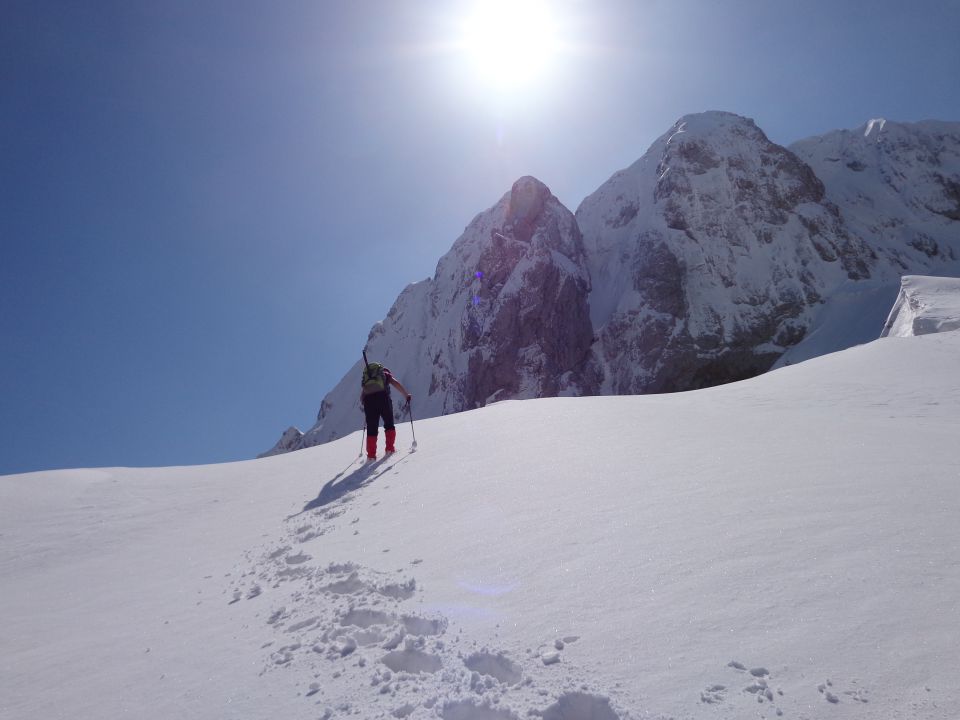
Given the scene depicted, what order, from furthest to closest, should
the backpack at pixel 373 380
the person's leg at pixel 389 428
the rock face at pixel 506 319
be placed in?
the rock face at pixel 506 319 → the backpack at pixel 373 380 → the person's leg at pixel 389 428

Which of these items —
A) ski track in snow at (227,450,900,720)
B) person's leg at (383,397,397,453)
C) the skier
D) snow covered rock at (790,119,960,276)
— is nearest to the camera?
ski track in snow at (227,450,900,720)

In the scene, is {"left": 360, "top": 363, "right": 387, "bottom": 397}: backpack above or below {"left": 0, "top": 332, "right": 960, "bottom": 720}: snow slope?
above

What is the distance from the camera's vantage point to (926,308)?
642 inches

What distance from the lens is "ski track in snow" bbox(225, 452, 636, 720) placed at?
2.51m

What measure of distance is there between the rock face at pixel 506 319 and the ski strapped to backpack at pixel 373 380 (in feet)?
169

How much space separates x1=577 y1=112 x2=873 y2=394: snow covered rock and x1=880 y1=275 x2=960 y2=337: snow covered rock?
3401 cm

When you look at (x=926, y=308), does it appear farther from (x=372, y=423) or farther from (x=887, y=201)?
(x=887, y=201)

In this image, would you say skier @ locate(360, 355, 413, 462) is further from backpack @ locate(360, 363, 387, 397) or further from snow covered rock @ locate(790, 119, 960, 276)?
snow covered rock @ locate(790, 119, 960, 276)

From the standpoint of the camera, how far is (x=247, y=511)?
26.4 feet

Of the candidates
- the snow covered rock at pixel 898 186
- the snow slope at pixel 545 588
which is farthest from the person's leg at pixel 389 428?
the snow covered rock at pixel 898 186

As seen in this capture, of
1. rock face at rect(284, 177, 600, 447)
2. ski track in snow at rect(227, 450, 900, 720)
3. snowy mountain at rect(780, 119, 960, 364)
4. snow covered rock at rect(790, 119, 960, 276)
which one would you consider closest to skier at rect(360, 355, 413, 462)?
ski track in snow at rect(227, 450, 900, 720)

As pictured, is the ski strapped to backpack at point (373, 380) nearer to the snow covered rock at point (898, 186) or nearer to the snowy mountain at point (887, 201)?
the snowy mountain at point (887, 201)

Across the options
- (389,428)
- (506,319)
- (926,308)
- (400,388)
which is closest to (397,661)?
(389,428)

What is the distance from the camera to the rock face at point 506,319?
64.9m
